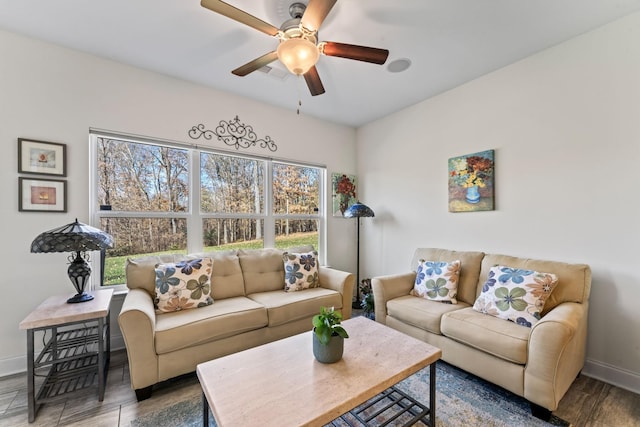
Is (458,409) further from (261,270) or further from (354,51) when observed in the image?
(354,51)

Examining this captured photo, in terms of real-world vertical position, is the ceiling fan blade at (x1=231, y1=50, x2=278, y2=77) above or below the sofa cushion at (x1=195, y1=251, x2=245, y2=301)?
above

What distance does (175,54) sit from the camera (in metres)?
2.39

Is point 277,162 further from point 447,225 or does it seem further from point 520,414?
point 520,414

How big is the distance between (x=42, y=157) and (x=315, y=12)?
8.24 feet

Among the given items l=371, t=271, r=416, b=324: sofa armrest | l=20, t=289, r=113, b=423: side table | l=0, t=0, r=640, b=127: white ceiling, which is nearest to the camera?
l=20, t=289, r=113, b=423: side table

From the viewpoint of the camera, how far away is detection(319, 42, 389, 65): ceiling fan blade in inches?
66.4

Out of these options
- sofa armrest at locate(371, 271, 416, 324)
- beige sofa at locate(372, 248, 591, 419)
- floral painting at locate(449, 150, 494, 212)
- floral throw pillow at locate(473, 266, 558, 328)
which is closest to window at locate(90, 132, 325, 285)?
sofa armrest at locate(371, 271, 416, 324)

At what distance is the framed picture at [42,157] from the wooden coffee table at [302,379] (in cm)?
218

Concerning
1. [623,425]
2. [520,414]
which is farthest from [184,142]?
[623,425]

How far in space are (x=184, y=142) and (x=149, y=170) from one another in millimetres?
459

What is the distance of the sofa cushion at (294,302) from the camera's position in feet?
7.78

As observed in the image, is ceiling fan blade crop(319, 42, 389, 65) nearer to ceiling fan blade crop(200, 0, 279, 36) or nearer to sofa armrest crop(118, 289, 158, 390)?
ceiling fan blade crop(200, 0, 279, 36)

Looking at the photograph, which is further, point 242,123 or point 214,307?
point 242,123

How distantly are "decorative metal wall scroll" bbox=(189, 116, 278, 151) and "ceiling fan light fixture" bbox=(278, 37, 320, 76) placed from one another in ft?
5.66
